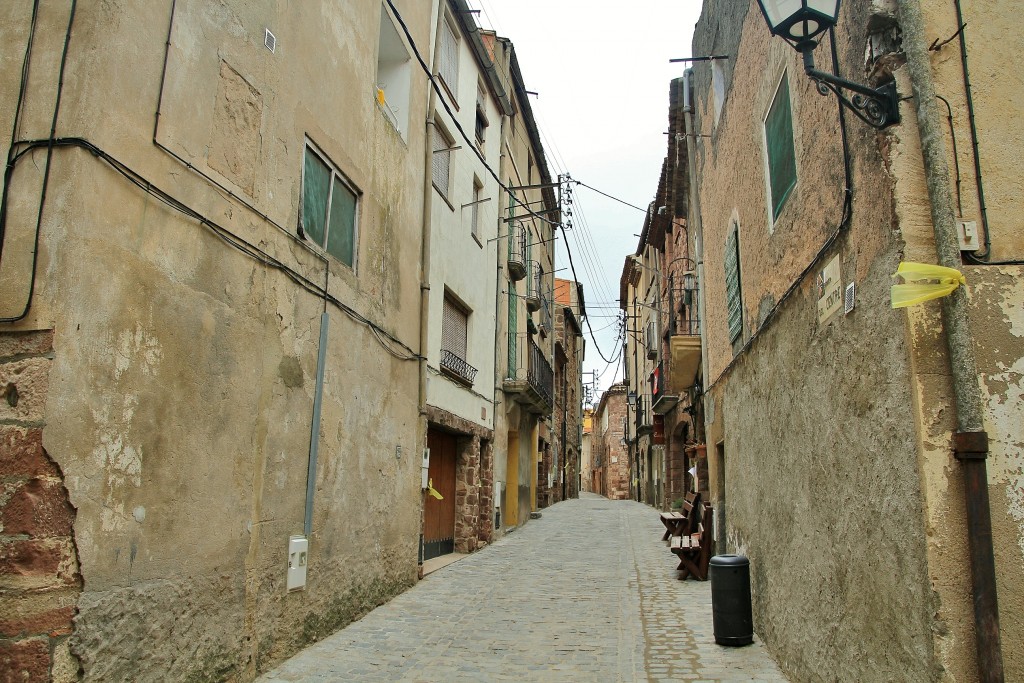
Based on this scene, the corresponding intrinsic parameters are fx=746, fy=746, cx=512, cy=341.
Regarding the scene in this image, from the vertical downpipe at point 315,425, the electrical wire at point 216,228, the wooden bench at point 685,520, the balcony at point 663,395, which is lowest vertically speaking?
the wooden bench at point 685,520

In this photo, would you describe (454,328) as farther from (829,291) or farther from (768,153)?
(829,291)

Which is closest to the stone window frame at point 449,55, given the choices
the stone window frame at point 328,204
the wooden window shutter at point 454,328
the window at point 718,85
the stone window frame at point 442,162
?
the stone window frame at point 442,162

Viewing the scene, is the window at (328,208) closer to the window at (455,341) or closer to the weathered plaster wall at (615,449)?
the window at (455,341)

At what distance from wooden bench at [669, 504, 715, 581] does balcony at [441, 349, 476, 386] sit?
409 centimetres

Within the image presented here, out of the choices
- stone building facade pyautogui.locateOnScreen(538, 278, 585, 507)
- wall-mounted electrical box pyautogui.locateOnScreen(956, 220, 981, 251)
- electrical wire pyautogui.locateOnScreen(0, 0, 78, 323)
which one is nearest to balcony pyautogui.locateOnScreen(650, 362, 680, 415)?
stone building facade pyautogui.locateOnScreen(538, 278, 585, 507)

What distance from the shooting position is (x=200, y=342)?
16.5 feet

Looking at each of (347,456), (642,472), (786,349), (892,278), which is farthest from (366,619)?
(642,472)

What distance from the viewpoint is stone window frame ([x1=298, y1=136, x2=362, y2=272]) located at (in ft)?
21.8

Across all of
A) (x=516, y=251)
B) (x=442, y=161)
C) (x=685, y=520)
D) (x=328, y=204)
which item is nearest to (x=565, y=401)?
(x=516, y=251)

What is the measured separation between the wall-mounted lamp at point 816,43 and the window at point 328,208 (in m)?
4.27

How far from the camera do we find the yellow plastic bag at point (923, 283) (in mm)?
3160

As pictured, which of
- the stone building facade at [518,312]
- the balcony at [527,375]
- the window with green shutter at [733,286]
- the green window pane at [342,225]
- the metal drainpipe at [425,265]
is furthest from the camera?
the balcony at [527,375]

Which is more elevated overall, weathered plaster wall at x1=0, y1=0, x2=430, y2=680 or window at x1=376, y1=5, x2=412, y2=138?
window at x1=376, y1=5, x2=412, y2=138

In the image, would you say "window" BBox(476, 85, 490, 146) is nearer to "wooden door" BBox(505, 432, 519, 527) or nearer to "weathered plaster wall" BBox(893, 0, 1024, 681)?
"wooden door" BBox(505, 432, 519, 527)
